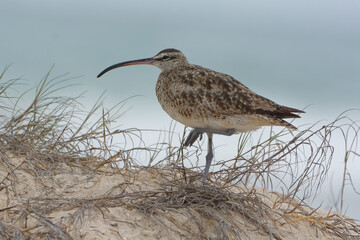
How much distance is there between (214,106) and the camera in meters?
5.48

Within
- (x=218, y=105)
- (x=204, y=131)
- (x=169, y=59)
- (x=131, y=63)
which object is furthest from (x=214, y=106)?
(x=131, y=63)

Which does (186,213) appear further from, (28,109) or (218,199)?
(28,109)

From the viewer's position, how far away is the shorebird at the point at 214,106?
545 centimetres

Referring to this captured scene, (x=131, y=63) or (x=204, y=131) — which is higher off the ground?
(x=131, y=63)

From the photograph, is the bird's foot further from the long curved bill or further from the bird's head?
the long curved bill

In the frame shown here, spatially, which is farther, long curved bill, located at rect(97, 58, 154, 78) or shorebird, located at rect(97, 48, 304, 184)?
long curved bill, located at rect(97, 58, 154, 78)

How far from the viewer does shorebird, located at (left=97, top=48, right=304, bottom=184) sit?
215 inches

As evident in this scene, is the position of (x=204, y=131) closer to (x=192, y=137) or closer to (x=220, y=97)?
(x=192, y=137)

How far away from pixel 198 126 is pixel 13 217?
204cm

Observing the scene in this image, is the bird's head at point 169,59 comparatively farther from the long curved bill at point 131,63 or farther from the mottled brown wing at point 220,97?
the mottled brown wing at point 220,97

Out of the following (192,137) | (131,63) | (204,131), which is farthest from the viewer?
(131,63)

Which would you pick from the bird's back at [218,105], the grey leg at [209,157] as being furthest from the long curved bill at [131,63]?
the grey leg at [209,157]

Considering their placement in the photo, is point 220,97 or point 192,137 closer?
point 220,97

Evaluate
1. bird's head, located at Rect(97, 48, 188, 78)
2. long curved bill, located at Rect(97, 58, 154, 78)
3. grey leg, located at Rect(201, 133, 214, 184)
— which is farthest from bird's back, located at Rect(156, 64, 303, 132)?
long curved bill, located at Rect(97, 58, 154, 78)
